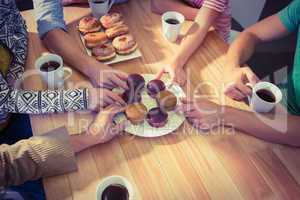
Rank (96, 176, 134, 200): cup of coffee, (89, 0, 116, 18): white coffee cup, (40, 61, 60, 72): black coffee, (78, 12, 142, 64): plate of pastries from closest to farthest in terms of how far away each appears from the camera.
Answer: (96, 176, 134, 200): cup of coffee → (40, 61, 60, 72): black coffee → (78, 12, 142, 64): plate of pastries → (89, 0, 116, 18): white coffee cup

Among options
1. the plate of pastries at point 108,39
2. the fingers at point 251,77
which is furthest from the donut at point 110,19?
the fingers at point 251,77

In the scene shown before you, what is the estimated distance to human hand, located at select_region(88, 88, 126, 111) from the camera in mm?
926

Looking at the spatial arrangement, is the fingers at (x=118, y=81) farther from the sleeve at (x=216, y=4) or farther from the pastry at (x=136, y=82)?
the sleeve at (x=216, y=4)

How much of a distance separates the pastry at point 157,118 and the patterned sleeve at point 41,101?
19 cm

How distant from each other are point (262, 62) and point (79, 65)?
4.33 ft

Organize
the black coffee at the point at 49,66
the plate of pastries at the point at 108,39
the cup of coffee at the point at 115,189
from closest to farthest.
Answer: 1. the cup of coffee at the point at 115,189
2. the black coffee at the point at 49,66
3. the plate of pastries at the point at 108,39

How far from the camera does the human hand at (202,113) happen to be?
920 millimetres

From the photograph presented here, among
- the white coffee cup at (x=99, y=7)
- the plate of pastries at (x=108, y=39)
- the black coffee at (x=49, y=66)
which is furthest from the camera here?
the white coffee cup at (x=99, y=7)

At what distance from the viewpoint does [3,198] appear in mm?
765

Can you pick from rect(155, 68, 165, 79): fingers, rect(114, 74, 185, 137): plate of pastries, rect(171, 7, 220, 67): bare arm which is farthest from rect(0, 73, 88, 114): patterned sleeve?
rect(171, 7, 220, 67): bare arm

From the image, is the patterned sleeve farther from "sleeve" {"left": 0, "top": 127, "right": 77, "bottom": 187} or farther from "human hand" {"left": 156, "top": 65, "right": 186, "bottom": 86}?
"human hand" {"left": 156, "top": 65, "right": 186, "bottom": 86}

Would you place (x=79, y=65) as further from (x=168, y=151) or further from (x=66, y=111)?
(x=168, y=151)

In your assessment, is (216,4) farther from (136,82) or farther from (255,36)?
(136,82)

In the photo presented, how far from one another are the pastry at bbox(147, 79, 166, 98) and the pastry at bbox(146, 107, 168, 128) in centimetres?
7
